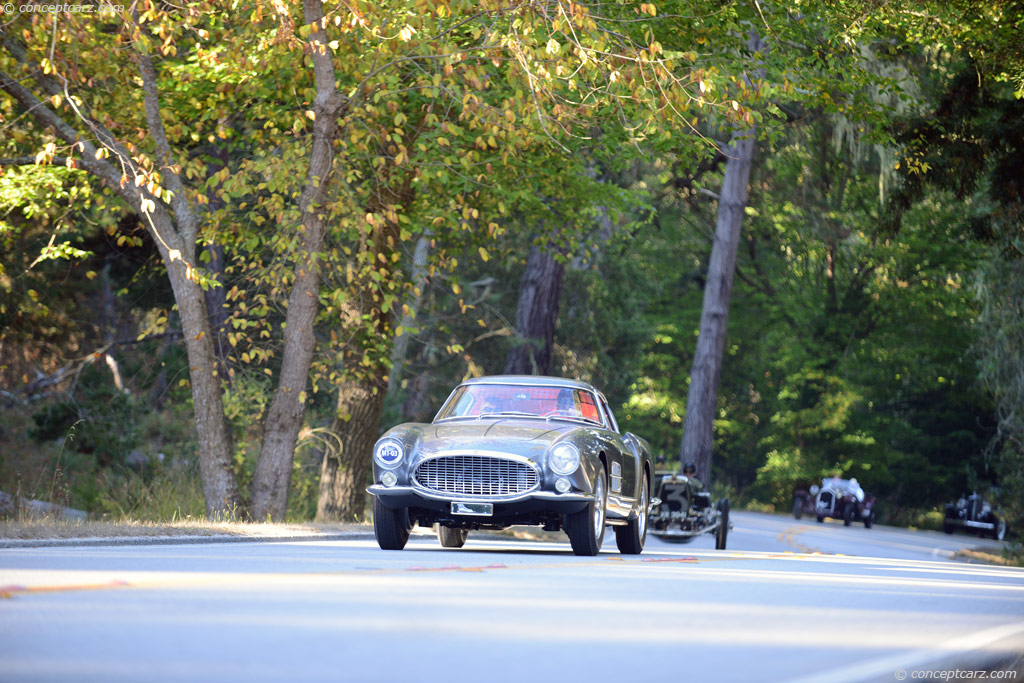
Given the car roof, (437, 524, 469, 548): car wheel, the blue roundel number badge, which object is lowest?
(437, 524, 469, 548): car wheel

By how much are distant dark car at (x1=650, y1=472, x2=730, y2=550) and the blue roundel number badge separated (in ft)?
29.4

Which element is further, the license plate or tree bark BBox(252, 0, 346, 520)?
tree bark BBox(252, 0, 346, 520)

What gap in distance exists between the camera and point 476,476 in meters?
13.2

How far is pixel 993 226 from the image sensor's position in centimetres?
2256

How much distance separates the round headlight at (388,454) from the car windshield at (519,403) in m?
1.52

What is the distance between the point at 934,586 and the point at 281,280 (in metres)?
9.23

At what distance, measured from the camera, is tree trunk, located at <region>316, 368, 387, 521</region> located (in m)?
21.6

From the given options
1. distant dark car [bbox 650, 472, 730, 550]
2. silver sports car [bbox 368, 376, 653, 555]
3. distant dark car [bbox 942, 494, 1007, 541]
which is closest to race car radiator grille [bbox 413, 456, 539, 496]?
silver sports car [bbox 368, 376, 653, 555]

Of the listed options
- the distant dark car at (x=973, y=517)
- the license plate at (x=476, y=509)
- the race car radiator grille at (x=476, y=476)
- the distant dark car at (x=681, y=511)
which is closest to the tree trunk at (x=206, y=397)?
the race car radiator grille at (x=476, y=476)

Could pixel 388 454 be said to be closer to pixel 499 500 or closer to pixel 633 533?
pixel 499 500

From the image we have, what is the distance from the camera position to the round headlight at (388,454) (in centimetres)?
1335

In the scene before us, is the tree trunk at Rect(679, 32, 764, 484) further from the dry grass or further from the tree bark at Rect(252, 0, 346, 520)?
the dry grass

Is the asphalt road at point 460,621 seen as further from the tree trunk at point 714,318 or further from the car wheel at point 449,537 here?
the tree trunk at point 714,318

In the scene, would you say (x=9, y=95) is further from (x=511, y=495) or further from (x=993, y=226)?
(x=993, y=226)
